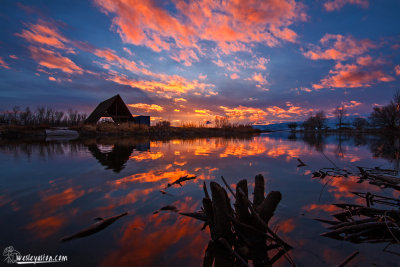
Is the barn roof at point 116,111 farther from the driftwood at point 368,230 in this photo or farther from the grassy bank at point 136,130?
the driftwood at point 368,230

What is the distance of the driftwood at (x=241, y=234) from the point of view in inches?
53.5

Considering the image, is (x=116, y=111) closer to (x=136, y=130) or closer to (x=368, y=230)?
(x=136, y=130)

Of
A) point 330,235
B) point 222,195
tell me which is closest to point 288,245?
point 330,235

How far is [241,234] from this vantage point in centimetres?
147

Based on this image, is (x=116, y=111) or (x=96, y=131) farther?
(x=116, y=111)

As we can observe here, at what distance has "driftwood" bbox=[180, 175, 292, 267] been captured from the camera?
53.5 inches

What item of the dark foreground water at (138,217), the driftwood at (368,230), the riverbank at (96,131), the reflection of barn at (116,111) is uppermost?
the reflection of barn at (116,111)

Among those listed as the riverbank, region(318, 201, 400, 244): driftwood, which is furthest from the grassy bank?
region(318, 201, 400, 244): driftwood

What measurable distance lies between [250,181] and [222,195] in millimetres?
2162

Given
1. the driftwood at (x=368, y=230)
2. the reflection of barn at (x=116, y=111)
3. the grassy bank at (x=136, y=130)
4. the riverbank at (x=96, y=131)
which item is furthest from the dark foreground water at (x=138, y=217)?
the reflection of barn at (x=116, y=111)

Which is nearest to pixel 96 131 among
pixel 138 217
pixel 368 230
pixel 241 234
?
pixel 138 217

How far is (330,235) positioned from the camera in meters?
1.63

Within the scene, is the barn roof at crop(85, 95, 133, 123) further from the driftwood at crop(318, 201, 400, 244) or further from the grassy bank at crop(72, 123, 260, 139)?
the driftwood at crop(318, 201, 400, 244)

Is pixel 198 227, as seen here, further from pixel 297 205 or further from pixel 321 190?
pixel 321 190
